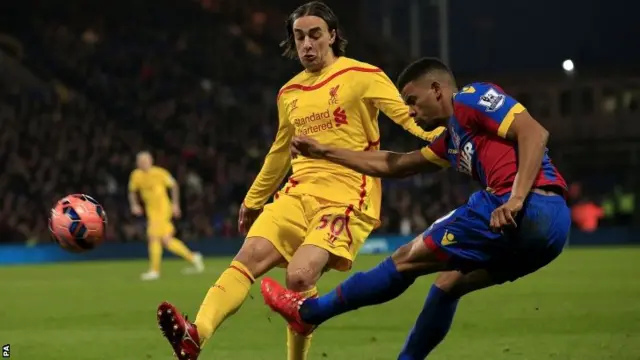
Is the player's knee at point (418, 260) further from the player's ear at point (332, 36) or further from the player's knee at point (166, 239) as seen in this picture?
the player's knee at point (166, 239)

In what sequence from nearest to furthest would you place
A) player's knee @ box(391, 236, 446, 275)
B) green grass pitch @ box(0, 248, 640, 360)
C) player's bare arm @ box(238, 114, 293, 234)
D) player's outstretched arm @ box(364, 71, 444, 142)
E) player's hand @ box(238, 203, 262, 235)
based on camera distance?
player's knee @ box(391, 236, 446, 275) → player's outstretched arm @ box(364, 71, 444, 142) → player's bare arm @ box(238, 114, 293, 234) → player's hand @ box(238, 203, 262, 235) → green grass pitch @ box(0, 248, 640, 360)

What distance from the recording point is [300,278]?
663cm

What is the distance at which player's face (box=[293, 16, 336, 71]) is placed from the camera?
7168mm

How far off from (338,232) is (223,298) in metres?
0.79

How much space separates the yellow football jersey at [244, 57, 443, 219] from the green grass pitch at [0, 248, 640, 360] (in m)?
1.53

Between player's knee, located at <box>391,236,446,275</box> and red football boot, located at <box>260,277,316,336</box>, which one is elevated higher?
player's knee, located at <box>391,236,446,275</box>

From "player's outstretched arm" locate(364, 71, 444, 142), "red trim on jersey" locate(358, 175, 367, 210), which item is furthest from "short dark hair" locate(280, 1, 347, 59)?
"red trim on jersey" locate(358, 175, 367, 210)

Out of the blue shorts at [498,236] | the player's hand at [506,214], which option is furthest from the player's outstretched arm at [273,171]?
the player's hand at [506,214]

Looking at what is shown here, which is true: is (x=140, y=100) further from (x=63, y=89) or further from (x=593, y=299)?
(x=593, y=299)

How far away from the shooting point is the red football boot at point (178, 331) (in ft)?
20.9

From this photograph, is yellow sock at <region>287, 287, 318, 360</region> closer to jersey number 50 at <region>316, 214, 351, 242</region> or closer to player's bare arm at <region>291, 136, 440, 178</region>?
jersey number 50 at <region>316, 214, 351, 242</region>

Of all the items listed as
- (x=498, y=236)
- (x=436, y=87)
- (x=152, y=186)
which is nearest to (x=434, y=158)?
(x=436, y=87)

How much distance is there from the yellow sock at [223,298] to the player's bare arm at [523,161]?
6.01 ft

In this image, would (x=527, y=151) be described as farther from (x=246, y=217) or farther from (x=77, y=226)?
(x=77, y=226)
